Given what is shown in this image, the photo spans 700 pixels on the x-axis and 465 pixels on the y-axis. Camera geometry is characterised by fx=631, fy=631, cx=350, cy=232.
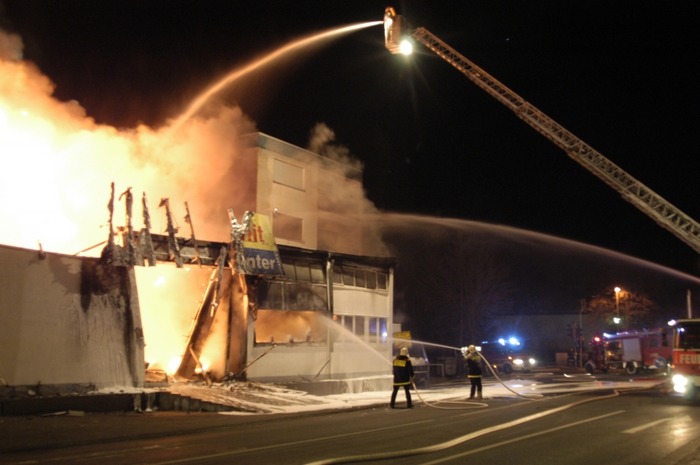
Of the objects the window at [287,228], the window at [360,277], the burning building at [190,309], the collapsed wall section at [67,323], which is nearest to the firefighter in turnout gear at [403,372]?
the burning building at [190,309]

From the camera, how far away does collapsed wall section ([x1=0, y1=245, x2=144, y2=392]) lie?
47.6 ft

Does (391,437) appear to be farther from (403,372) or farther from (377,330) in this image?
(377,330)

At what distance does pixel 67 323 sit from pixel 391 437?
9.03 m

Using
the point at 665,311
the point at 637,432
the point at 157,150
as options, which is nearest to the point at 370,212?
the point at 157,150

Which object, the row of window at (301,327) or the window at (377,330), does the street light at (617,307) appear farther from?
the row of window at (301,327)

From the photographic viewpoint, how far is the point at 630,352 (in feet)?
124

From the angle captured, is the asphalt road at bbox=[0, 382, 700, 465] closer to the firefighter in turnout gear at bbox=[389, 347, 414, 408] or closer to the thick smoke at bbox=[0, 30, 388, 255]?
the firefighter in turnout gear at bbox=[389, 347, 414, 408]

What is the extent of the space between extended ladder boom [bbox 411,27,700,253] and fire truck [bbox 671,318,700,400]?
578 centimetres

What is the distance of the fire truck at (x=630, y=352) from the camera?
1448 inches

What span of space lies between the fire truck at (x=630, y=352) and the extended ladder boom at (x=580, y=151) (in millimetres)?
14136

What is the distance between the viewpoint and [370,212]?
34.1 m

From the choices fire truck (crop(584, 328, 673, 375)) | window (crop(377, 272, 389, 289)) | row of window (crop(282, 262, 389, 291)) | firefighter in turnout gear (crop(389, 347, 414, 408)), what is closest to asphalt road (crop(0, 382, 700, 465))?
firefighter in turnout gear (crop(389, 347, 414, 408))

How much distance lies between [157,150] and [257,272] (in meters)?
6.81

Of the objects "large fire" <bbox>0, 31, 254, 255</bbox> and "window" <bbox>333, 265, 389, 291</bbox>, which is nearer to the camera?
"large fire" <bbox>0, 31, 254, 255</bbox>
